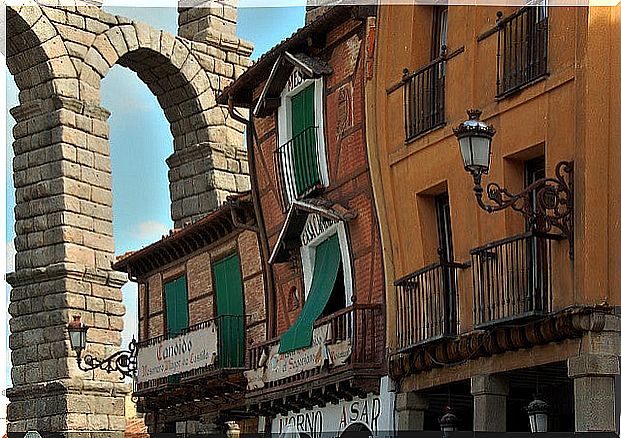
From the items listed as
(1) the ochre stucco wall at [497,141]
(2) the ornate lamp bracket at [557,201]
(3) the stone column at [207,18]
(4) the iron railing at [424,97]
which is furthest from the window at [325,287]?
(3) the stone column at [207,18]

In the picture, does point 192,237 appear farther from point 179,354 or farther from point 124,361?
point 124,361

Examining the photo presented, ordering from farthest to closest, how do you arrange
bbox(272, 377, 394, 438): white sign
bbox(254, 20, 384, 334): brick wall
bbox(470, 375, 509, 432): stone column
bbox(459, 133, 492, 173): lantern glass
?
bbox(254, 20, 384, 334): brick wall, bbox(272, 377, 394, 438): white sign, bbox(470, 375, 509, 432): stone column, bbox(459, 133, 492, 173): lantern glass

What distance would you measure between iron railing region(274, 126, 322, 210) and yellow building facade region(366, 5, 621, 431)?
161 centimetres

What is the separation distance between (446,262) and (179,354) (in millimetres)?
7199

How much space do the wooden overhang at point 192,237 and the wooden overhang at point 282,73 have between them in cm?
138

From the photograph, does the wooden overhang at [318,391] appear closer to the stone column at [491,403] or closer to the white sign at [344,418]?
the white sign at [344,418]

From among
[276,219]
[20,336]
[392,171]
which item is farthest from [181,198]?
[392,171]

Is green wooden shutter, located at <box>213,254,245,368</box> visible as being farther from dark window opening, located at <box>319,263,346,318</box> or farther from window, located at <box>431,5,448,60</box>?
window, located at <box>431,5,448,60</box>

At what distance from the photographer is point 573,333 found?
1071 centimetres

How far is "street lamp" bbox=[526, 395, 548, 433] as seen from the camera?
460 inches

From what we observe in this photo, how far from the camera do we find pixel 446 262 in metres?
12.6

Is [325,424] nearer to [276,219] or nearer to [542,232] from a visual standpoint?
[276,219]

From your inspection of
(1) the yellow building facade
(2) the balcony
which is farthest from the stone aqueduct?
(1) the yellow building facade

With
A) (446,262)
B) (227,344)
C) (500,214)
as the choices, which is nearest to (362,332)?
(446,262)
